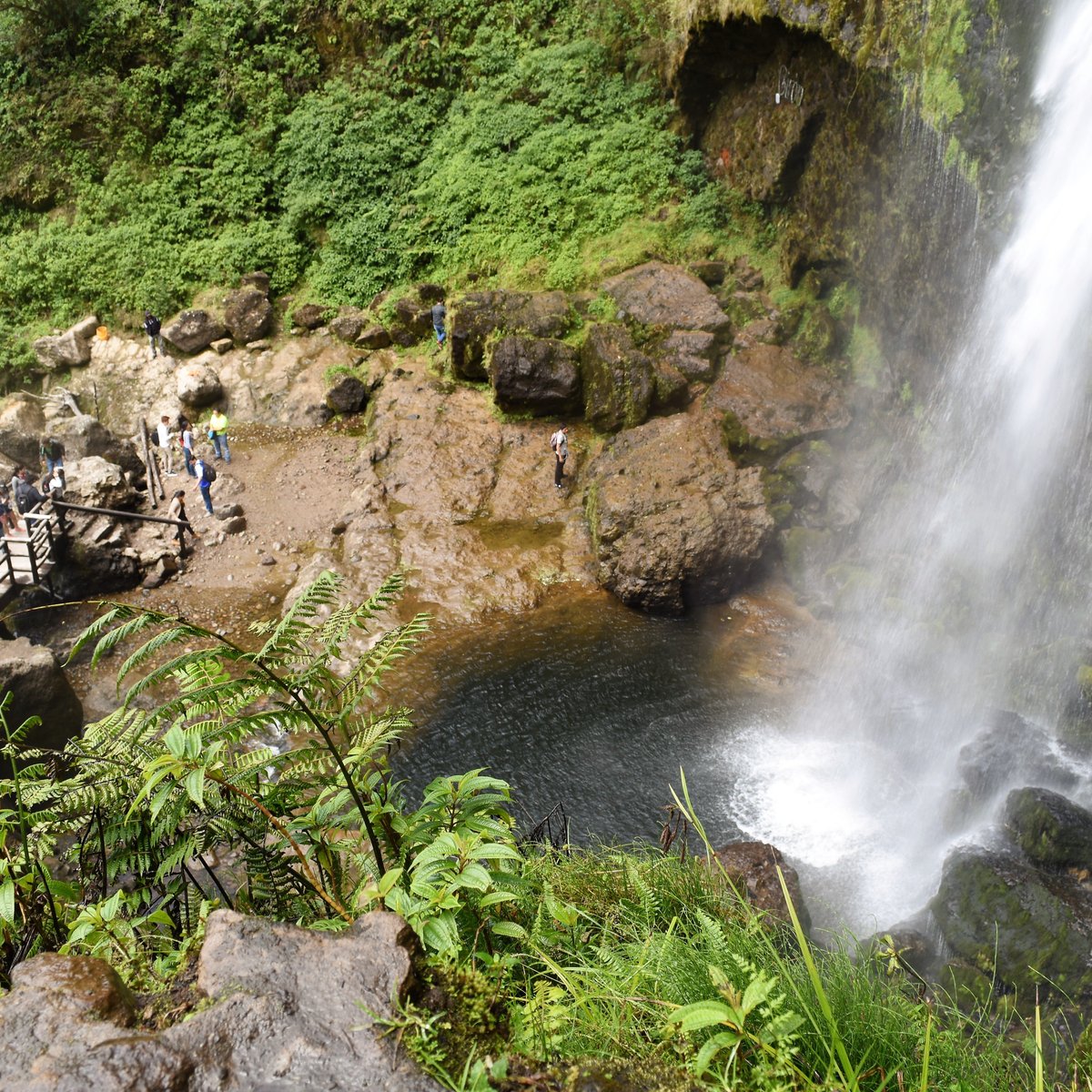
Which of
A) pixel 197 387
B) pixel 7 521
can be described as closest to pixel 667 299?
pixel 197 387

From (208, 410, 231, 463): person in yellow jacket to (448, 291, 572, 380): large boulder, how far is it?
460cm

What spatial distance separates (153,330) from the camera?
669 inches

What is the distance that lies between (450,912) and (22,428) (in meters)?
16.9

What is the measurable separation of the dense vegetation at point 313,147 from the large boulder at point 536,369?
300 cm

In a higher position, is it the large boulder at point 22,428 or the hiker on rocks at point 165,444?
the hiker on rocks at point 165,444

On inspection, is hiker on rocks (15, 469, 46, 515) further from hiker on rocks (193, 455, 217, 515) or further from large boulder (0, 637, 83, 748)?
large boulder (0, 637, 83, 748)

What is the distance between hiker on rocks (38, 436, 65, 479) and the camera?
14.1 m

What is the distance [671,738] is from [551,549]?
14.5ft

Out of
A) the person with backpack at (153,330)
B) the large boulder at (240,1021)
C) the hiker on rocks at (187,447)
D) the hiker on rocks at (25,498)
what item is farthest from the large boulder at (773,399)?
the large boulder at (240,1021)

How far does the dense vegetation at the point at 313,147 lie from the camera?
56.9ft

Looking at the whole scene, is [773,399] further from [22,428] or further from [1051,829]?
[22,428]

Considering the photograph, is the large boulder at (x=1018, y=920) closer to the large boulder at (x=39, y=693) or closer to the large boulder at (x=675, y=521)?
the large boulder at (x=675, y=521)

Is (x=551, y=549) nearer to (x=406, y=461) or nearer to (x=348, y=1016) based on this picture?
(x=406, y=461)

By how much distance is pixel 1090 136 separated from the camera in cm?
930
